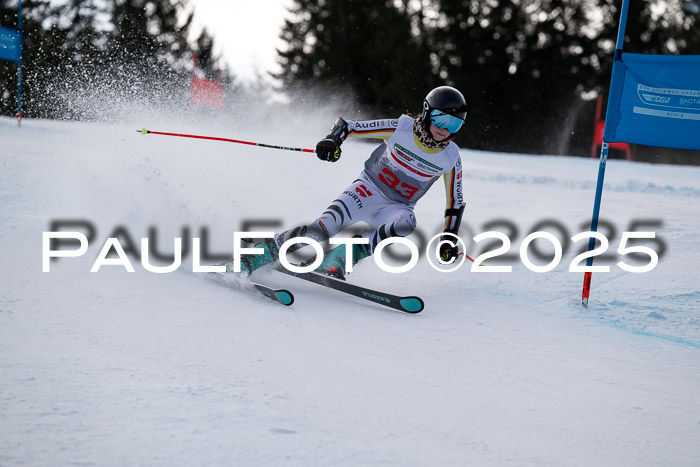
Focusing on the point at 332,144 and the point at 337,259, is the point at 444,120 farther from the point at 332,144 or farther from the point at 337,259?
the point at 337,259

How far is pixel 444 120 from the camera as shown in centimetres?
411

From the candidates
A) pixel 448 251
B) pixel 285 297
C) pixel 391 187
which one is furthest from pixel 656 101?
pixel 285 297

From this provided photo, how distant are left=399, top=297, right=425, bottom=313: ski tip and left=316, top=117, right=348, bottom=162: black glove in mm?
1026

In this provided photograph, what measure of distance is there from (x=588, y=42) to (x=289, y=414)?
27.3 meters

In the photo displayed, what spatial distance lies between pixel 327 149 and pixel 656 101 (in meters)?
2.12

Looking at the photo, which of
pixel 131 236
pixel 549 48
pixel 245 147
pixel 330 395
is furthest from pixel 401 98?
pixel 330 395

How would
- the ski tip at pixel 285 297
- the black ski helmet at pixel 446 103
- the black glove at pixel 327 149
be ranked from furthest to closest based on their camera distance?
the black glove at pixel 327 149, the black ski helmet at pixel 446 103, the ski tip at pixel 285 297

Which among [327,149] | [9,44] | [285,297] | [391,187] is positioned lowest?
[285,297]

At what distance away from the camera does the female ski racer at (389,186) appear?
13.9ft

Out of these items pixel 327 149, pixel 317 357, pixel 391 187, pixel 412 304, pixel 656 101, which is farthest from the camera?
pixel 391 187

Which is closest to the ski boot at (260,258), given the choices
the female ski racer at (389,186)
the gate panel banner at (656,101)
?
the female ski racer at (389,186)

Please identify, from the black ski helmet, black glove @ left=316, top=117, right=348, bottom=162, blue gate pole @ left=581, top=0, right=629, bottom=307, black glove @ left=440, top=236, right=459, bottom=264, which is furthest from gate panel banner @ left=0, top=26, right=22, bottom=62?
blue gate pole @ left=581, top=0, right=629, bottom=307

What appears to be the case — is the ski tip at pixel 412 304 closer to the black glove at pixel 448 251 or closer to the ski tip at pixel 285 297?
the black glove at pixel 448 251

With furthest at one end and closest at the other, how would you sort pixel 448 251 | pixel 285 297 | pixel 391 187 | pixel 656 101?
pixel 391 187 < pixel 448 251 < pixel 656 101 < pixel 285 297
